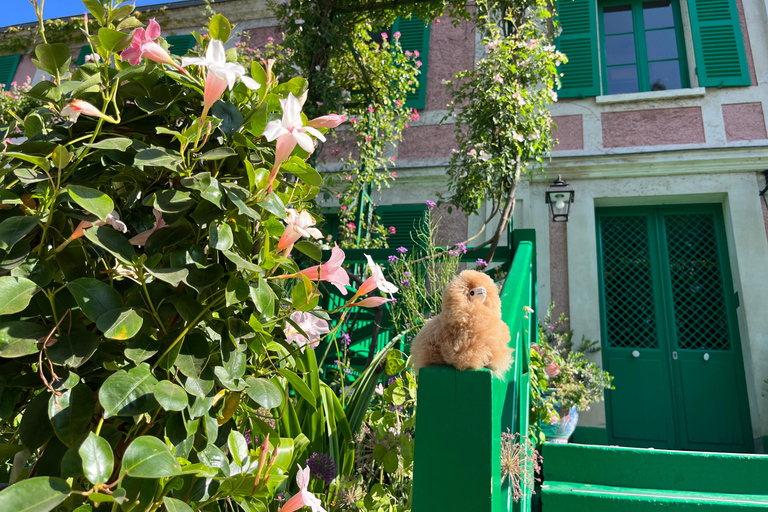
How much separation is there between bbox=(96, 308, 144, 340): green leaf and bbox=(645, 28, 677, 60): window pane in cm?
703

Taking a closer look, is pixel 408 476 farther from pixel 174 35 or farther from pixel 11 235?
pixel 174 35

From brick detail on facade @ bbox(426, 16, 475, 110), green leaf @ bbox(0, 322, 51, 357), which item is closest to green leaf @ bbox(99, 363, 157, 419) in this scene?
green leaf @ bbox(0, 322, 51, 357)

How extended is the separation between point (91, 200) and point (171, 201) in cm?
10

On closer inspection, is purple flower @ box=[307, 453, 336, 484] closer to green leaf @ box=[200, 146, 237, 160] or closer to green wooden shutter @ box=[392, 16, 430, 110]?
green leaf @ box=[200, 146, 237, 160]

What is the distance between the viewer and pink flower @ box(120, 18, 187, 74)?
76 centimetres

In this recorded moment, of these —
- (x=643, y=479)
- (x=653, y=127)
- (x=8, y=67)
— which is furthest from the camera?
(x=8, y=67)

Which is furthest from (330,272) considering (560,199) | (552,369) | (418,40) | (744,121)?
(418,40)

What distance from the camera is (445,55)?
263 inches

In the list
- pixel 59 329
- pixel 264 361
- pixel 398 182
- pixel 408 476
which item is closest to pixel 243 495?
pixel 264 361

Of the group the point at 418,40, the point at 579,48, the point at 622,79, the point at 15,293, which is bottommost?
the point at 15,293

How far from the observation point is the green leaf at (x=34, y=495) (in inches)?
19.7

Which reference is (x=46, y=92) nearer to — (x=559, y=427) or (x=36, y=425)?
(x=36, y=425)

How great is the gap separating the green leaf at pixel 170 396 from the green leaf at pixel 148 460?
0.04m

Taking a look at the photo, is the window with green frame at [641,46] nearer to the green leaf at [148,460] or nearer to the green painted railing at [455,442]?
the green painted railing at [455,442]
